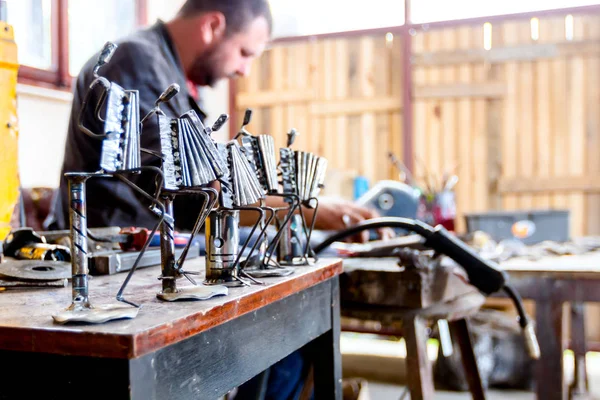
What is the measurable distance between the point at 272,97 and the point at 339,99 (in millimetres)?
580

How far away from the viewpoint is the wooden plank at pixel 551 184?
4.27m

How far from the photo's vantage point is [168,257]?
33.1 inches

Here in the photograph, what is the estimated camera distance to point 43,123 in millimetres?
3473

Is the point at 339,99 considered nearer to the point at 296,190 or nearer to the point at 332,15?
the point at 332,15

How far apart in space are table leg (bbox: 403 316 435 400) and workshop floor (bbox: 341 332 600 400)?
143 cm

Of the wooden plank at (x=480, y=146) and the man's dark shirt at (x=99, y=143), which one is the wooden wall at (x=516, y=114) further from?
the man's dark shirt at (x=99, y=143)

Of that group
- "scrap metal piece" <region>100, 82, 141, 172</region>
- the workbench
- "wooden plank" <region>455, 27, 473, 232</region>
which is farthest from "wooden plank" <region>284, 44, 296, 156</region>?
"scrap metal piece" <region>100, 82, 141, 172</region>

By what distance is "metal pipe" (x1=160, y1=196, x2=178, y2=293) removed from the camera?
0.83 meters

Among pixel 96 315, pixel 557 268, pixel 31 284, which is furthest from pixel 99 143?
pixel 557 268

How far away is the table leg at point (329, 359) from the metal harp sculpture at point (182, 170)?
1.56 ft

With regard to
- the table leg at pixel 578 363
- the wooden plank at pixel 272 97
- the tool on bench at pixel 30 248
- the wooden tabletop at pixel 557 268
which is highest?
the wooden plank at pixel 272 97

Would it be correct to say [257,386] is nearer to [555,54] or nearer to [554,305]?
[554,305]

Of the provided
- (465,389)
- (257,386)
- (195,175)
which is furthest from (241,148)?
(465,389)

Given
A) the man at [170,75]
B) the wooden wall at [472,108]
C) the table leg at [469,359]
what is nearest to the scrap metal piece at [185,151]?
the man at [170,75]
